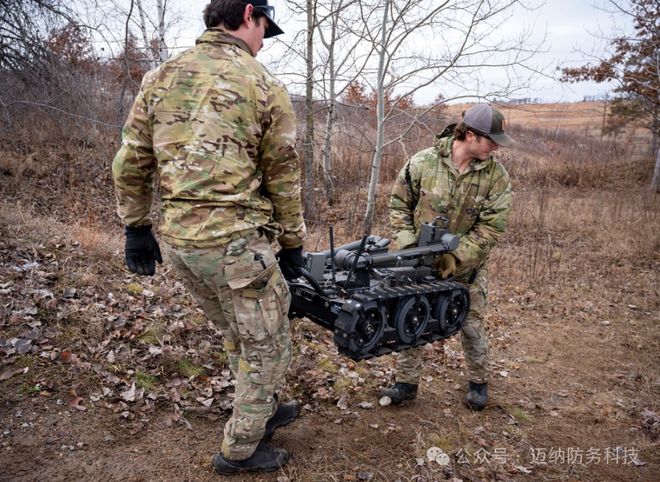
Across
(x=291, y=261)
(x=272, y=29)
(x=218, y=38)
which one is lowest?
(x=291, y=261)

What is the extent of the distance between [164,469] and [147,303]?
2.31m

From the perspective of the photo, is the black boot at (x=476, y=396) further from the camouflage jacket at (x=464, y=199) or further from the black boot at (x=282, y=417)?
the black boot at (x=282, y=417)

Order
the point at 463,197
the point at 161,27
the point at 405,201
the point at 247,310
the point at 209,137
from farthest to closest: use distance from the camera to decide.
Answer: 1. the point at 161,27
2. the point at 405,201
3. the point at 463,197
4. the point at 247,310
5. the point at 209,137

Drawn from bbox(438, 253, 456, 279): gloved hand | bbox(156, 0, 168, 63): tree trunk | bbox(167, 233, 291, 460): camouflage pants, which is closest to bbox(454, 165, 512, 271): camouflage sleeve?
bbox(438, 253, 456, 279): gloved hand

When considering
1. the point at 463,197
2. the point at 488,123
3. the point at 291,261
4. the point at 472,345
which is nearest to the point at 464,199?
the point at 463,197

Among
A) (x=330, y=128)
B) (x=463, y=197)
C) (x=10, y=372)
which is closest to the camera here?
(x=10, y=372)

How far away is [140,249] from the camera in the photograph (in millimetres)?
3074

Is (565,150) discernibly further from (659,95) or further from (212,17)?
(212,17)

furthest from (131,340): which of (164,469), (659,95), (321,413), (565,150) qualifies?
(565,150)

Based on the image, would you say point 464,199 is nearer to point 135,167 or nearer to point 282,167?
point 282,167

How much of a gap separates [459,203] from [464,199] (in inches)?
2.1

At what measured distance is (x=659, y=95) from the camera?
53.2 feet

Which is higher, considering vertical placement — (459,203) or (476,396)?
(459,203)

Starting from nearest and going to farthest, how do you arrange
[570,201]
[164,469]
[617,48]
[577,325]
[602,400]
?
[164,469] → [602,400] → [577,325] → [570,201] → [617,48]
